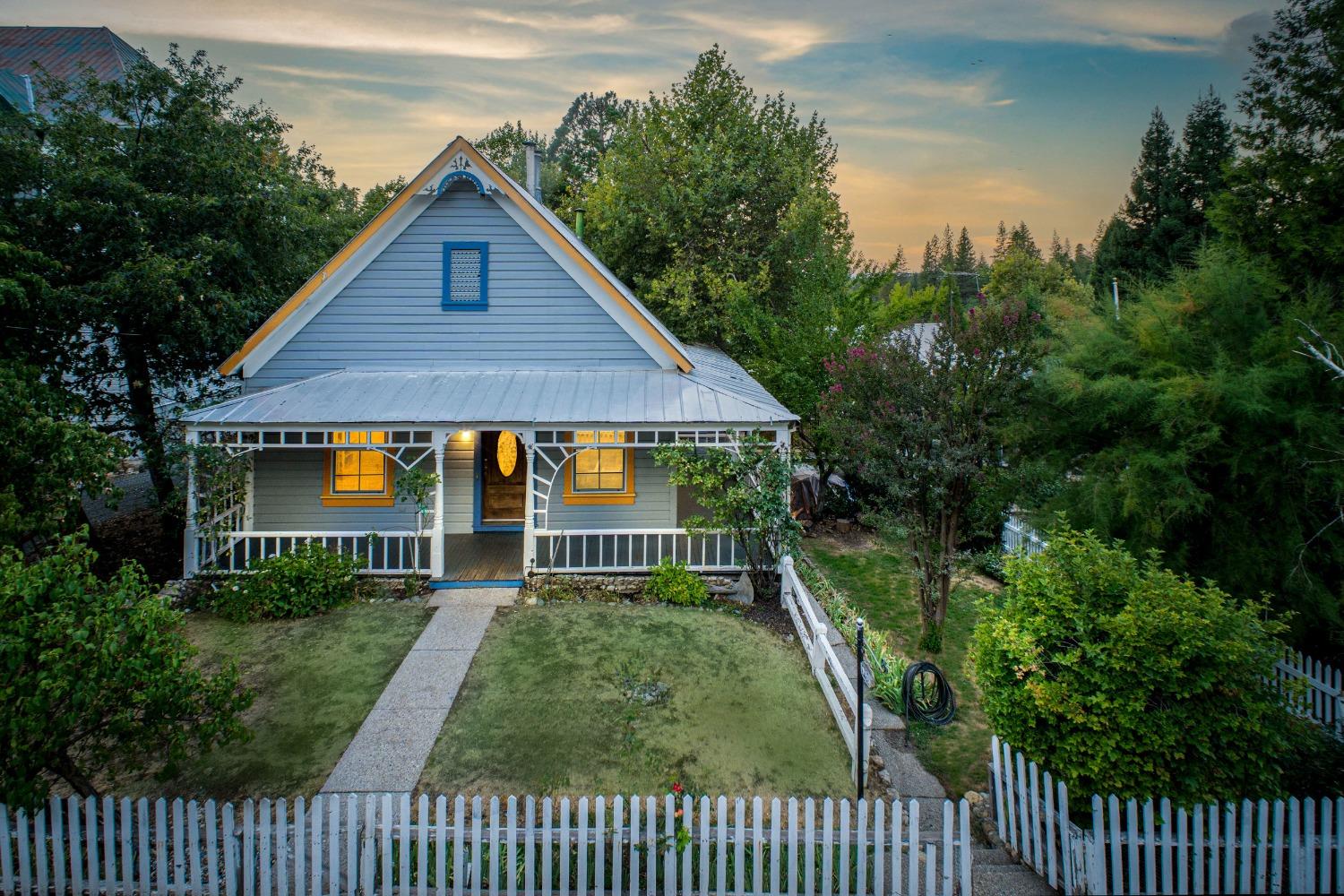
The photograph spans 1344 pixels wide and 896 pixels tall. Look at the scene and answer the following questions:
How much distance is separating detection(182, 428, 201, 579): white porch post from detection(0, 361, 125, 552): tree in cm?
130

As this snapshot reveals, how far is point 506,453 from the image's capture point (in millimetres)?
13281

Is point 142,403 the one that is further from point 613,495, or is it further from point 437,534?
point 613,495

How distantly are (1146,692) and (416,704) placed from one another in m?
7.16

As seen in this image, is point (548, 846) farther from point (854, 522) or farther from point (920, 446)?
point (854, 522)

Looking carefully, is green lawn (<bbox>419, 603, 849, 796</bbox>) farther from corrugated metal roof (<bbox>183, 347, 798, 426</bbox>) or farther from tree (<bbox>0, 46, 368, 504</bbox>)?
tree (<bbox>0, 46, 368, 504</bbox>)

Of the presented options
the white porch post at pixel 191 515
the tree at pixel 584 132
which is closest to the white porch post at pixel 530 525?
the white porch post at pixel 191 515

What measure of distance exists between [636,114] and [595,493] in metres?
22.6

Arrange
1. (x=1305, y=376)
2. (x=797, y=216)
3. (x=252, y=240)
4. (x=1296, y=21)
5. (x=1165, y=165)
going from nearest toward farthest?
(x=1305, y=376) → (x=1296, y=21) → (x=252, y=240) → (x=797, y=216) → (x=1165, y=165)

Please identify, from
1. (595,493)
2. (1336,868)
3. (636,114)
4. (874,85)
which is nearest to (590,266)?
(595,493)

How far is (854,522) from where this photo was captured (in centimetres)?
1738

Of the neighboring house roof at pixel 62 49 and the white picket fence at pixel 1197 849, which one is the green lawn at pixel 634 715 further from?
the neighboring house roof at pixel 62 49

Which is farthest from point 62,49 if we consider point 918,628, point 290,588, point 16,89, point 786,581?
point 918,628

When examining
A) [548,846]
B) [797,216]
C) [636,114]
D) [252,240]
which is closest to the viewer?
[548,846]

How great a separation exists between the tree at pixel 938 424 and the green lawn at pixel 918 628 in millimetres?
560
